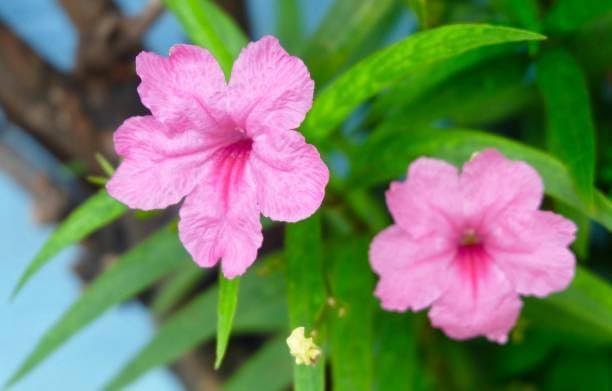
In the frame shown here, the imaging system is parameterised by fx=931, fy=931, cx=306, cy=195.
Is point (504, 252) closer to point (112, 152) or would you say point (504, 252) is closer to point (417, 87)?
point (417, 87)

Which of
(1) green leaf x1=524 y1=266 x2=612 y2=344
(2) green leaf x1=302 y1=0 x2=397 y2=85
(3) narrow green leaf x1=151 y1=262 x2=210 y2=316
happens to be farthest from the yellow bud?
(3) narrow green leaf x1=151 y1=262 x2=210 y2=316

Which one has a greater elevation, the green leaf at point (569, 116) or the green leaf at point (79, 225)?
the green leaf at point (79, 225)

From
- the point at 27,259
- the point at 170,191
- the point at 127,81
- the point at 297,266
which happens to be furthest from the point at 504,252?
the point at 27,259

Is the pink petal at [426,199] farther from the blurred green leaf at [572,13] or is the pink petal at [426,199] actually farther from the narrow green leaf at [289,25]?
the narrow green leaf at [289,25]

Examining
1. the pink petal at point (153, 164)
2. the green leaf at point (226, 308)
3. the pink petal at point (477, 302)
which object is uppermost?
the pink petal at point (153, 164)

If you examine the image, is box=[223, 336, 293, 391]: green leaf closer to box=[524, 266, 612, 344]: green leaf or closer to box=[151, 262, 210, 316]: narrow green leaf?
box=[151, 262, 210, 316]: narrow green leaf

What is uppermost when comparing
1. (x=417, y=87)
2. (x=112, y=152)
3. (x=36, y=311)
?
(x=417, y=87)

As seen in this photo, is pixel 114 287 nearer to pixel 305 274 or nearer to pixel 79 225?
pixel 79 225

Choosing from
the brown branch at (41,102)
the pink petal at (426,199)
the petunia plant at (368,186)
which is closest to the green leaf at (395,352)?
the petunia plant at (368,186)
